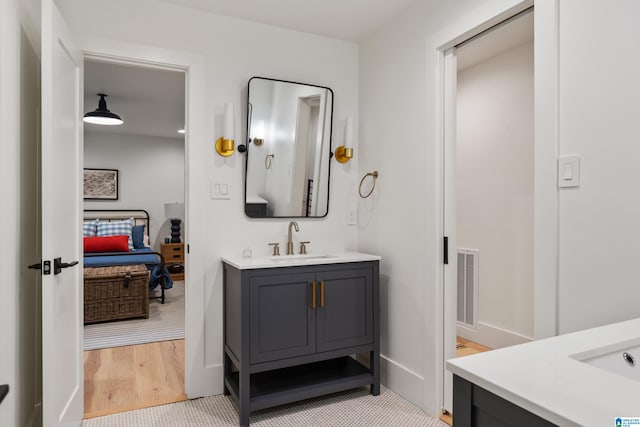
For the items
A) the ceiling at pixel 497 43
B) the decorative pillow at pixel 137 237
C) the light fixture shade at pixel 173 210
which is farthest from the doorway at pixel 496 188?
the decorative pillow at pixel 137 237

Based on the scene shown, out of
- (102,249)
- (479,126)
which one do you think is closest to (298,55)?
(479,126)

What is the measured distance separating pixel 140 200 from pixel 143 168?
0.53 m

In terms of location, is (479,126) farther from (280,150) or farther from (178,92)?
(178,92)

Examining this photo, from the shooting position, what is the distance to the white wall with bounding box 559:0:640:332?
1.39 m

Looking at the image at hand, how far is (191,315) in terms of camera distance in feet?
8.31

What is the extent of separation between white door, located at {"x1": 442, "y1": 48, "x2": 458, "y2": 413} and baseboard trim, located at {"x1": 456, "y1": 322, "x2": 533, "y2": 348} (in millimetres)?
Answer: 1097

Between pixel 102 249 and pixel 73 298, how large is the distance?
349 cm

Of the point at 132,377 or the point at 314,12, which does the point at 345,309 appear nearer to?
the point at 132,377

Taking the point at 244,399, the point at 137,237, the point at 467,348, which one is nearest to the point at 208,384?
the point at 244,399

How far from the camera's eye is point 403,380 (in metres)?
2.52

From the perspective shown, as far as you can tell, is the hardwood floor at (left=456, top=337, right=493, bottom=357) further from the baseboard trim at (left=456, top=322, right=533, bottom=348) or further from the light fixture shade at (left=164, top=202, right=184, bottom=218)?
the light fixture shade at (left=164, top=202, right=184, bottom=218)

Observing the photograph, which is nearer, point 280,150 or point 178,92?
point 280,150

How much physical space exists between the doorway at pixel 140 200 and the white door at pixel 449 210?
1618 mm

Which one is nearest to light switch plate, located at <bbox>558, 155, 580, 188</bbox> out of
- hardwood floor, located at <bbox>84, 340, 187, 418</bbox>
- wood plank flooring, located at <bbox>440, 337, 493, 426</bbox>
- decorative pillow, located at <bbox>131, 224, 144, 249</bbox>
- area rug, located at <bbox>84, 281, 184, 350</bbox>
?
wood plank flooring, located at <bbox>440, 337, 493, 426</bbox>
